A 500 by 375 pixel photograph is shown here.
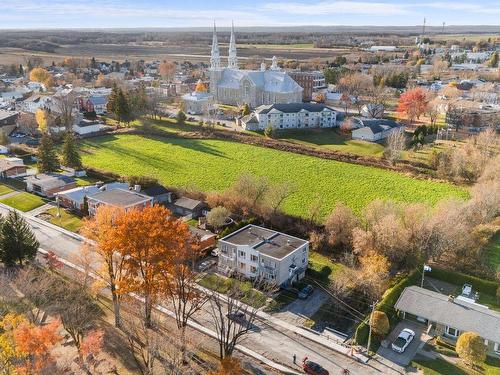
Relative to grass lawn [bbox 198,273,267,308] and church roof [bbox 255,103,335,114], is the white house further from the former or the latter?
grass lawn [bbox 198,273,267,308]

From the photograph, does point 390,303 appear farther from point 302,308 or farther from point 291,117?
point 291,117

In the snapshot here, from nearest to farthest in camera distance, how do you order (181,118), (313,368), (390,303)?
(313,368), (390,303), (181,118)

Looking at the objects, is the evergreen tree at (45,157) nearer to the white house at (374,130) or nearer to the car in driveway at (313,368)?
the car in driveway at (313,368)

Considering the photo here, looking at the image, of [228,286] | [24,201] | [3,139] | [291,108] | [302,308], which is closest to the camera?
[302,308]

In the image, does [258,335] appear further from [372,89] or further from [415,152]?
[372,89]

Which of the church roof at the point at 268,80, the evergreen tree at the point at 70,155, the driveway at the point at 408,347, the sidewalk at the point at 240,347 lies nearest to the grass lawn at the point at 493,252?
the driveway at the point at 408,347

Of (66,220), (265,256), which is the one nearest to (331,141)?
(265,256)

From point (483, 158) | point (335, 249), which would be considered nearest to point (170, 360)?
point (335, 249)
